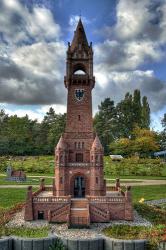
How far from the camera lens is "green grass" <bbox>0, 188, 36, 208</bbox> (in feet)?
138

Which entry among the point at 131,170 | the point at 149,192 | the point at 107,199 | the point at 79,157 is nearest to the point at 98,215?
the point at 107,199

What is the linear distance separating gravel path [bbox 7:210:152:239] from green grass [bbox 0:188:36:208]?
7.07m

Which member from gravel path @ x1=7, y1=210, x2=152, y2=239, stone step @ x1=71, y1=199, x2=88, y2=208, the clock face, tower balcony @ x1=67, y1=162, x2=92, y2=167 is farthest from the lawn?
the clock face

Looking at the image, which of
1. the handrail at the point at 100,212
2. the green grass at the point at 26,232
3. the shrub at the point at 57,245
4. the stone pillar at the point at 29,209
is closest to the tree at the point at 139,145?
the handrail at the point at 100,212

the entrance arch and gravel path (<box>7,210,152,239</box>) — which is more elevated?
the entrance arch

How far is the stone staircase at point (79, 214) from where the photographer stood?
31.4 metres

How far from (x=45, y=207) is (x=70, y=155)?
712 cm

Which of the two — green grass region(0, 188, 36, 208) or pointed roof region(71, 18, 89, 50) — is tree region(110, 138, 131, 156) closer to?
green grass region(0, 188, 36, 208)

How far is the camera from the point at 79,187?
3844 cm

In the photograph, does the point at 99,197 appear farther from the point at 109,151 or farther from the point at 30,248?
the point at 109,151

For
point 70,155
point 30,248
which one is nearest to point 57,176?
point 70,155

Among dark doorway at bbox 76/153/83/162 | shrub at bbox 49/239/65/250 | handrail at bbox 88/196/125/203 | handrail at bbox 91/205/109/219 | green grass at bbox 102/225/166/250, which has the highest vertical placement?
dark doorway at bbox 76/153/83/162

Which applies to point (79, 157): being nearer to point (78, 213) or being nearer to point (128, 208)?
point (78, 213)

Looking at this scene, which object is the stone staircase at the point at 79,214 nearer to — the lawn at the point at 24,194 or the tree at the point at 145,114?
the lawn at the point at 24,194
